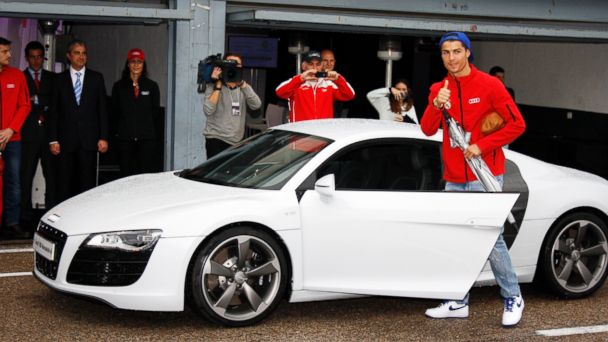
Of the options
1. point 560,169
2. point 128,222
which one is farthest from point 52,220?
point 560,169

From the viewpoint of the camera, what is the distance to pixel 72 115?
10516 mm

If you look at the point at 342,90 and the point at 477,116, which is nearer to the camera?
the point at 477,116

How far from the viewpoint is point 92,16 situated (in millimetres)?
10969

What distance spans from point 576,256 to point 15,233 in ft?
17.3

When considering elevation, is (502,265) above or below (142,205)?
below

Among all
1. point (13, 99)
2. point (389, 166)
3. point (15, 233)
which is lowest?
point (15, 233)

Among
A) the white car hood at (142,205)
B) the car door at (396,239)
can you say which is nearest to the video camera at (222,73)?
the white car hood at (142,205)

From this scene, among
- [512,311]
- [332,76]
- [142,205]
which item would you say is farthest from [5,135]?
[512,311]

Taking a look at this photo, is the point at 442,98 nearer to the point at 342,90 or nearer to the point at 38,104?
the point at 342,90

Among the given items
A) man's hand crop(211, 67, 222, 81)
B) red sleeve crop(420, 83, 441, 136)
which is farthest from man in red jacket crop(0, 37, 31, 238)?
red sleeve crop(420, 83, 441, 136)

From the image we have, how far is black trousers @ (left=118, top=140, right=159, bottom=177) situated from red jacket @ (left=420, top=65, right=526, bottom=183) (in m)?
4.63

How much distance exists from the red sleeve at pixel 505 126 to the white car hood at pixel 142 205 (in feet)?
4.82

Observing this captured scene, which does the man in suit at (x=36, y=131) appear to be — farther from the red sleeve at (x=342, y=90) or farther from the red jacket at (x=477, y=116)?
the red jacket at (x=477, y=116)

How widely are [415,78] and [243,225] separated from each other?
1369 centimetres
